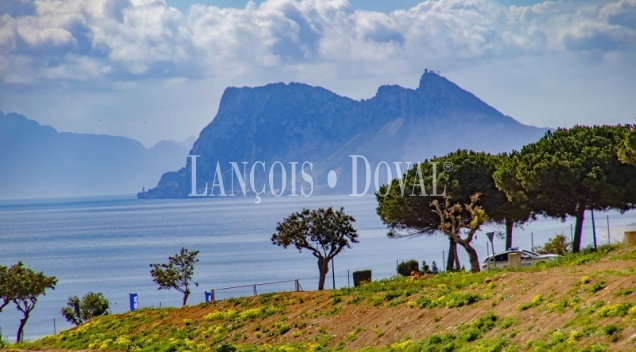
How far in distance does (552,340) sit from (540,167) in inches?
1205

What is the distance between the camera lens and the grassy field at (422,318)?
74.4 feet

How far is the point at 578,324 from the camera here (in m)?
22.3

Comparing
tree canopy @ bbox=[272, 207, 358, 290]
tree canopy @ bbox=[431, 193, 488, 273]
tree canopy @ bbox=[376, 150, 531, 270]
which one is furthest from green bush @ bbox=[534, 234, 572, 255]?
tree canopy @ bbox=[272, 207, 358, 290]

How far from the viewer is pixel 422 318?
29.3 m

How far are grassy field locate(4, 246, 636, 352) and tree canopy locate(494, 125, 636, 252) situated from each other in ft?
33.4

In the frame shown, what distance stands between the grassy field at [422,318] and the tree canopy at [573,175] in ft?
33.4

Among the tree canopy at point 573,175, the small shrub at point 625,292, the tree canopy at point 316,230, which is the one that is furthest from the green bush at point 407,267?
the small shrub at point 625,292

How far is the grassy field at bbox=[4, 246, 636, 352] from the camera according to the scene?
2269 cm

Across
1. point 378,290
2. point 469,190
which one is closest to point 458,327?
point 378,290

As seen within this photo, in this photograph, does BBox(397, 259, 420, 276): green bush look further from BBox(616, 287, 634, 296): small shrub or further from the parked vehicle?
BBox(616, 287, 634, 296): small shrub

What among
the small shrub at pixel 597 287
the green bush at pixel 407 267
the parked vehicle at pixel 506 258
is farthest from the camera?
the green bush at pixel 407 267

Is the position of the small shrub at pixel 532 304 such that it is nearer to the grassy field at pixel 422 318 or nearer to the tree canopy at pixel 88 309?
the grassy field at pixel 422 318

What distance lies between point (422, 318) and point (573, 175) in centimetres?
2351

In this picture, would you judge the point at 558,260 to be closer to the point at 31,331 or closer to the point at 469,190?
the point at 469,190
